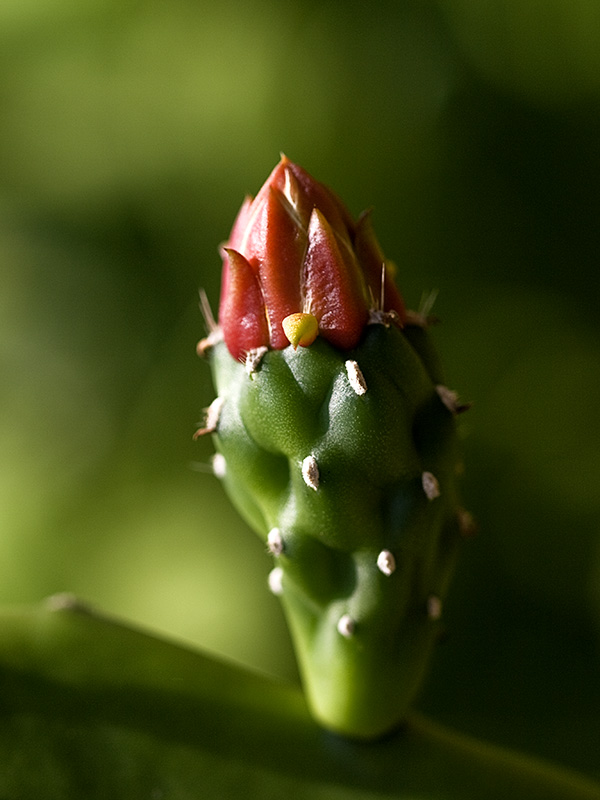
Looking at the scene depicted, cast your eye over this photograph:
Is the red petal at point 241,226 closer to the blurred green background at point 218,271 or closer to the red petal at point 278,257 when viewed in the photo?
the red petal at point 278,257

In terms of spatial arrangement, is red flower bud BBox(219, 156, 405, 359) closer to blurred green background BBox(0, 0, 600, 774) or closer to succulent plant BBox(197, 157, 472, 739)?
succulent plant BBox(197, 157, 472, 739)

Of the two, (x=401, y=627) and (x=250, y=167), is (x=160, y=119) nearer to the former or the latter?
(x=250, y=167)

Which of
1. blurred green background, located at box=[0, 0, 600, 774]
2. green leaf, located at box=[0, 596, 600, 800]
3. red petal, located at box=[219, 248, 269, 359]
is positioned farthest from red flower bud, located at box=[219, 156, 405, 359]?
Result: blurred green background, located at box=[0, 0, 600, 774]

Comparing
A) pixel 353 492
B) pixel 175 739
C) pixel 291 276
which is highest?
pixel 291 276

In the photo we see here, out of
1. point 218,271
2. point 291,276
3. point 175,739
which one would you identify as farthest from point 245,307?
point 218,271

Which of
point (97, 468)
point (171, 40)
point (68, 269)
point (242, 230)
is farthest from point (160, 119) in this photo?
point (242, 230)

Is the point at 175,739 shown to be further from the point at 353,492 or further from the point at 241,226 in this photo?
the point at 241,226
